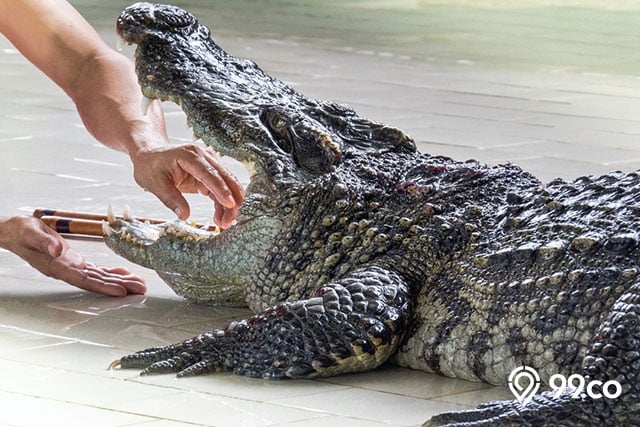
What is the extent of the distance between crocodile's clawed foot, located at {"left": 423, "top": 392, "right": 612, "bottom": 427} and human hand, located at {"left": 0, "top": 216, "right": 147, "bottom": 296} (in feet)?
6.32

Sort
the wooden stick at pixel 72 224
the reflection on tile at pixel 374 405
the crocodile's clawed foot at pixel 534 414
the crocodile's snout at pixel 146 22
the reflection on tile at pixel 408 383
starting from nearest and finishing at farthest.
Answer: the crocodile's clawed foot at pixel 534 414, the reflection on tile at pixel 374 405, the reflection on tile at pixel 408 383, the crocodile's snout at pixel 146 22, the wooden stick at pixel 72 224

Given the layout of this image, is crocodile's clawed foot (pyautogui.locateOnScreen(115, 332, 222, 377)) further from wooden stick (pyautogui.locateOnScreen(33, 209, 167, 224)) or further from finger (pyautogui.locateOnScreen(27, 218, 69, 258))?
wooden stick (pyautogui.locateOnScreen(33, 209, 167, 224))

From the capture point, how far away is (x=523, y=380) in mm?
4238

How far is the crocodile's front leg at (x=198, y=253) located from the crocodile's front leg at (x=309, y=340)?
1.82 ft

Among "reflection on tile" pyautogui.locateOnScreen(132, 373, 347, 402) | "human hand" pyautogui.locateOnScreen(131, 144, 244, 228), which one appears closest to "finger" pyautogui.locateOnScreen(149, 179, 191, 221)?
"human hand" pyautogui.locateOnScreen(131, 144, 244, 228)

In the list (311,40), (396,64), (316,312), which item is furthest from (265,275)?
(311,40)

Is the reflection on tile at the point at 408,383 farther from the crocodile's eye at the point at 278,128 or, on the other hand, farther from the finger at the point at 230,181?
the finger at the point at 230,181

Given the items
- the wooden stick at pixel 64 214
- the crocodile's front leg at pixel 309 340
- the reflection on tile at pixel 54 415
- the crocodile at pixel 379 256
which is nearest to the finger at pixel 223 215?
the crocodile at pixel 379 256

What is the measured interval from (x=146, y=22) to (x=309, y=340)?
153 cm

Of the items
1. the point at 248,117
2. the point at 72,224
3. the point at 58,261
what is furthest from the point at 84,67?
the point at 248,117

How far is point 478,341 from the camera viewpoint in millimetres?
4375

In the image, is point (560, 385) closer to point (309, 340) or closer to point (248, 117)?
point (309, 340)

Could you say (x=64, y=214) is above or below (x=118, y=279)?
above

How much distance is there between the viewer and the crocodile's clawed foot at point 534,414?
371 centimetres
